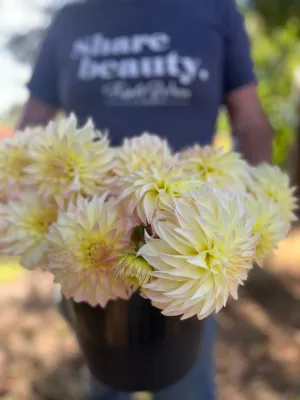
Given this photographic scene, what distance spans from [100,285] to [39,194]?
0.56 ft

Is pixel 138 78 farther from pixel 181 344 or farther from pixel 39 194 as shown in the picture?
pixel 181 344

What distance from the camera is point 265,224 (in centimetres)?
65

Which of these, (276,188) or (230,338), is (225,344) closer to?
(230,338)

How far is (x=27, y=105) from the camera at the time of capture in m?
1.40

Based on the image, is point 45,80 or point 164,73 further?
point 45,80

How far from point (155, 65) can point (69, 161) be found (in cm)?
68

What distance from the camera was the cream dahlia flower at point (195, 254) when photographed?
1.72 ft

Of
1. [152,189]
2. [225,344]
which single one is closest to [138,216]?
[152,189]

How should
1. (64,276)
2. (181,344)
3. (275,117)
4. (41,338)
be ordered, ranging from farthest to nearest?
(275,117) → (41,338) → (181,344) → (64,276)

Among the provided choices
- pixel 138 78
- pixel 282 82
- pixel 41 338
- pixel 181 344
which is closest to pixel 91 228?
pixel 181 344

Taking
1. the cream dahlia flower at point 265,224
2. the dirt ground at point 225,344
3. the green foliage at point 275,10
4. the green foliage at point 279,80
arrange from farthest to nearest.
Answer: the green foliage at point 275,10
the green foliage at point 279,80
the dirt ground at point 225,344
the cream dahlia flower at point 265,224

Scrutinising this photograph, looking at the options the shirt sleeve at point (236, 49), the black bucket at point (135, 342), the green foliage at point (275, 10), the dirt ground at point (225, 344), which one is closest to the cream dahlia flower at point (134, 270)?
the black bucket at point (135, 342)

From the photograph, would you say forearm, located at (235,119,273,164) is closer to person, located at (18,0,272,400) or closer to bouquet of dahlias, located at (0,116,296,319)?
person, located at (18,0,272,400)

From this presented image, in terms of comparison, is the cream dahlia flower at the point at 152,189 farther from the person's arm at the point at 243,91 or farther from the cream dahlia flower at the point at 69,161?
the person's arm at the point at 243,91
